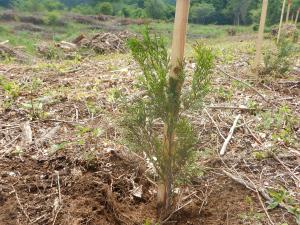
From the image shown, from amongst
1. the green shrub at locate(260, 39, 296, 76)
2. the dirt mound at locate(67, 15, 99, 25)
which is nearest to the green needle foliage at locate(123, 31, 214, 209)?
the green shrub at locate(260, 39, 296, 76)

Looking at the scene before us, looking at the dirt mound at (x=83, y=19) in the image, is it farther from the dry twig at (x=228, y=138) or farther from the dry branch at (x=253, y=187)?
the dry branch at (x=253, y=187)

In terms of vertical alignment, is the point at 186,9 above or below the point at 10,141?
above

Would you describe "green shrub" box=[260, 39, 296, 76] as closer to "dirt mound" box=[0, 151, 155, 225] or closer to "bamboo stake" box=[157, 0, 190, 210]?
"dirt mound" box=[0, 151, 155, 225]

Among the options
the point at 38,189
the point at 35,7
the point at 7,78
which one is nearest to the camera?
the point at 38,189

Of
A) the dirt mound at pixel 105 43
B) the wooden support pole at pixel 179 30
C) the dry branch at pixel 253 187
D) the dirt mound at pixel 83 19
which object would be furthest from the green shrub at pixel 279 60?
the dirt mound at pixel 83 19

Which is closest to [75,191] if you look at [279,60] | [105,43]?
[279,60]

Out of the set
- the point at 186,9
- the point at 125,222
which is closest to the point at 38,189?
the point at 125,222

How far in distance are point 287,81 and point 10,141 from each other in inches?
175

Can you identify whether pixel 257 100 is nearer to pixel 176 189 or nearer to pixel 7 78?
pixel 176 189

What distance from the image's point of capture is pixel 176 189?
9.32 ft

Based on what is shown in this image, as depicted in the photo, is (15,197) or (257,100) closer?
(15,197)

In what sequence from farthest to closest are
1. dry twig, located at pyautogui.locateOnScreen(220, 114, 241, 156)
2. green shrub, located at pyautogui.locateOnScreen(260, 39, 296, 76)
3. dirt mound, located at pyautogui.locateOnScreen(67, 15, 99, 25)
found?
dirt mound, located at pyautogui.locateOnScreen(67, 15, 99, 25), green shrub, located at pyautogui.locateOnScreen(260, 39, 296, 76), dry twig, located at pyautogui.locateOnScreen(220, 114, 241, 156)

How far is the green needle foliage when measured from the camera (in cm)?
217

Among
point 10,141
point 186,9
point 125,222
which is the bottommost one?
point 125,222
